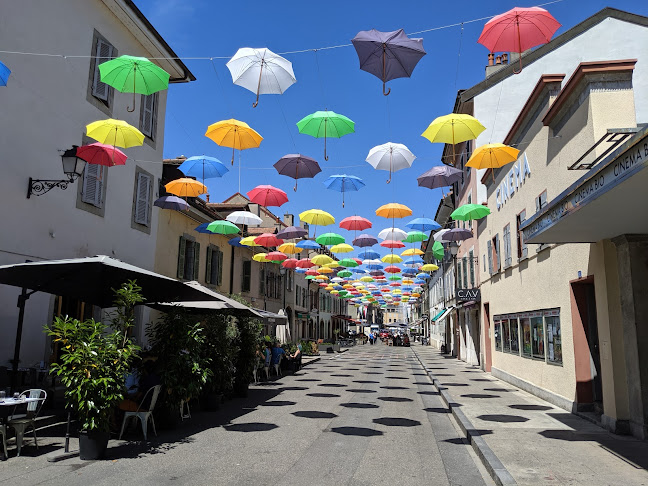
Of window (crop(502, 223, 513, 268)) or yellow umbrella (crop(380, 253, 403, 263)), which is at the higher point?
yellow umbrella (crop(380, 253, 403, 263))

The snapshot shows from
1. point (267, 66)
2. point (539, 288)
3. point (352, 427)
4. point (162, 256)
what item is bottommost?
point (352, 427)

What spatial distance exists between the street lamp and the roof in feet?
59.6

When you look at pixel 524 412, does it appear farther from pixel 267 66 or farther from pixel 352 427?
pixel 267 66

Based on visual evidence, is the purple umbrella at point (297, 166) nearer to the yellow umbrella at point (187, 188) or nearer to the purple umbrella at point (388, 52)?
the yellow umbrella at point (187, 188)

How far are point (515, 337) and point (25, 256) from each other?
14003 mm

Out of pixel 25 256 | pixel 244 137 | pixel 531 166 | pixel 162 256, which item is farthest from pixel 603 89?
pixel 162 256

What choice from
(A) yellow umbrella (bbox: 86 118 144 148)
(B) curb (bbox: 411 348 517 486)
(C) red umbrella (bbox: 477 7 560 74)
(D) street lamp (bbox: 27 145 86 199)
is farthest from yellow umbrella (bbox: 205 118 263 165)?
(B) curb (bbox: 411 348 517 486)

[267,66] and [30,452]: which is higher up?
[267,66]

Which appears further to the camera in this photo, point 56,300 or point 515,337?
point 515,337

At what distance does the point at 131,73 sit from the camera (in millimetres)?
9812

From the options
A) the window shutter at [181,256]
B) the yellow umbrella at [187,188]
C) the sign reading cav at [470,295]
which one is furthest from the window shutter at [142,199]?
the sign reading cav at [470,295]

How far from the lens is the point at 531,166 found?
1338 centimetres

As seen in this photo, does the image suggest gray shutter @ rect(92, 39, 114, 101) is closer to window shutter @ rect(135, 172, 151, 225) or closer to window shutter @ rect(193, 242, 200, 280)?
window shutter @ rect(135, 172, 151, 225)

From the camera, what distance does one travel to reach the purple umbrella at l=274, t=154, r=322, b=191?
46.5ft
